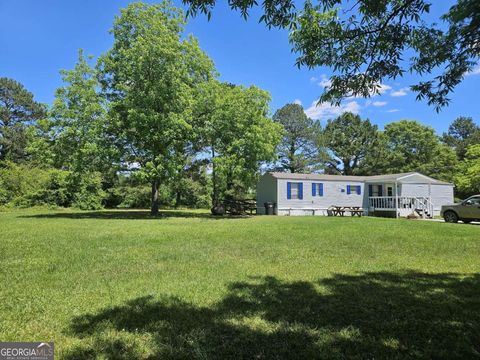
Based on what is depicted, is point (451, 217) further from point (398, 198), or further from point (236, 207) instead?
point (236, 207)

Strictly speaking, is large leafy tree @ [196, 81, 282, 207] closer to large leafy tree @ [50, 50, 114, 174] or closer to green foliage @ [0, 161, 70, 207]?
large leafy tree @ [50, 50, 114, 174]

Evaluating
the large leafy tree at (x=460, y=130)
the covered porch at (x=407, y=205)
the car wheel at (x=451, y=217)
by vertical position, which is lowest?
the car wheel at (x=451, y=217)

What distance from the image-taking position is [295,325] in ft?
12.8

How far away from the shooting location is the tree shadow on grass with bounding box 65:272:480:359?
3273 millimetres

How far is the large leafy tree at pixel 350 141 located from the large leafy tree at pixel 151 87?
27.2 meters

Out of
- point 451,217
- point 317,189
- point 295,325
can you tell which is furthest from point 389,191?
point 295,325

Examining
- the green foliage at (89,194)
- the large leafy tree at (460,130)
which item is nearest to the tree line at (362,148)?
the large leafy tree at (460,130)

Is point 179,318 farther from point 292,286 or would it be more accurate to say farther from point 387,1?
point 387,1

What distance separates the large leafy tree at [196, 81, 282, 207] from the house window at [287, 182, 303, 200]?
3.91 metres

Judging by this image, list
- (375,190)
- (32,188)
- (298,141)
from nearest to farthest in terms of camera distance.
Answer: (375,190)
(32,188)
(298,141)

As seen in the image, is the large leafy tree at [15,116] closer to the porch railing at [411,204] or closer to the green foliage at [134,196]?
the green foliage at [134,196]

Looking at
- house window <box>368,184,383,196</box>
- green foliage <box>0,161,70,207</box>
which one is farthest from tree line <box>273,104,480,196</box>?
green foliage <box>0,161,70,207</box>

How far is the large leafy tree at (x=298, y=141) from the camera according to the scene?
43031 mm

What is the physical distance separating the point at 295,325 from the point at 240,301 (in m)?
1.00
